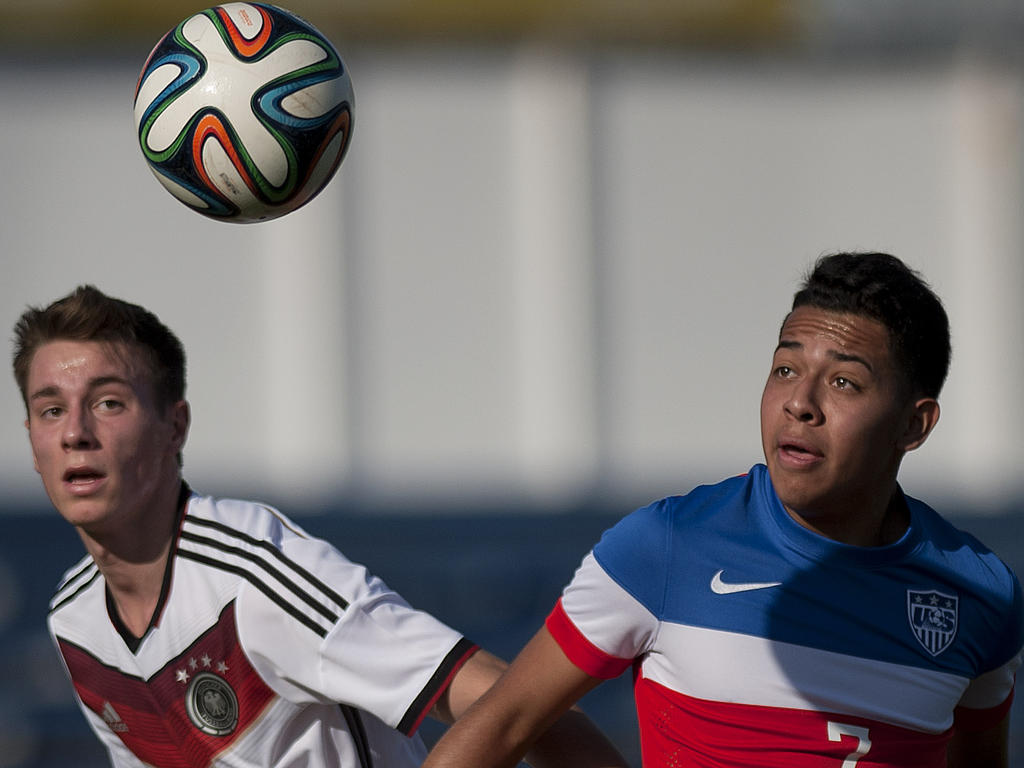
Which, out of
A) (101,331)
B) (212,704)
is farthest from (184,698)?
(101,331)

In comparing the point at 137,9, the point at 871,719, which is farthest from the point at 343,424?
the point at 871,719

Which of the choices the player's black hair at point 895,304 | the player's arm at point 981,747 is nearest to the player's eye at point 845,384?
the player's black hair at point 895,304

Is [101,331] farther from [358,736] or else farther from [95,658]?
[358,736]

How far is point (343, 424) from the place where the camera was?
16188mm

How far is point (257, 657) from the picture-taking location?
3.58 metres

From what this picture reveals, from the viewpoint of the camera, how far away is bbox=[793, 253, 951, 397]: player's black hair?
3182mm

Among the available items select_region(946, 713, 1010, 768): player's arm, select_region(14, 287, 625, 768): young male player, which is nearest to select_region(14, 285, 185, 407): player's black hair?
select_region(14, 287, 625, 768): young male player

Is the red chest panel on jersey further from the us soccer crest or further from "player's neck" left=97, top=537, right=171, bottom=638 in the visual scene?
the us soccer crest

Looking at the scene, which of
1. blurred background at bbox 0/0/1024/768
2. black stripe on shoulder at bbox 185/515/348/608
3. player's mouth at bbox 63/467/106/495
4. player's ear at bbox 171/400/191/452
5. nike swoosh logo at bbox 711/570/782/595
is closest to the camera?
nike swoosh logo at bbox 711/570/782/595

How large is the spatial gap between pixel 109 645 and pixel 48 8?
1350 centimetres

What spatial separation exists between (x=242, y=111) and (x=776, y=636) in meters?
2.00

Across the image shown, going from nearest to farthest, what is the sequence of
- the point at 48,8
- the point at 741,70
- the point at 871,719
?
1. the point at 871,719
2. the point at 48,8
3. the point at 741,70

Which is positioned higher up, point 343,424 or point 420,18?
point 420,18

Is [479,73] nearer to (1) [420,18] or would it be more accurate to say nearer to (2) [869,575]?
(1) [420,18]
